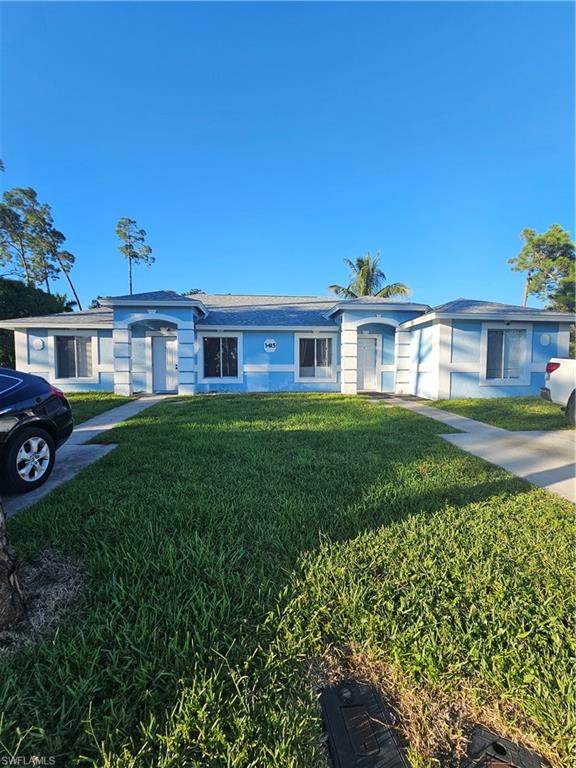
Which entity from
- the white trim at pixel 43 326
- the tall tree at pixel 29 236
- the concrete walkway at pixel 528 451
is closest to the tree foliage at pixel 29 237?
the tall tree at pixel 29 236

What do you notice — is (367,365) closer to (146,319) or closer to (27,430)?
(146,319)

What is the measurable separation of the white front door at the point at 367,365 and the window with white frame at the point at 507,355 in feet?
14.1

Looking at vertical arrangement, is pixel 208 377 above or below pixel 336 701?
above

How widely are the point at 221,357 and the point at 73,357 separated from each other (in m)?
5.97

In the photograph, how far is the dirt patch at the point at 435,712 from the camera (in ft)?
4.57

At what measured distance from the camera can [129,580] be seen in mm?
2262

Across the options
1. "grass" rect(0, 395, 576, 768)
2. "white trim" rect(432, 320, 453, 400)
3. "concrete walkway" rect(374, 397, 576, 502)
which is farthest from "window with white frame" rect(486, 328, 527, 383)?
"grass" rect(0, 395, 576, 768)

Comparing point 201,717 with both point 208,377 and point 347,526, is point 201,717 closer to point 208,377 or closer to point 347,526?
point 347,526

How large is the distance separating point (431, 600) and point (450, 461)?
324 centimetres

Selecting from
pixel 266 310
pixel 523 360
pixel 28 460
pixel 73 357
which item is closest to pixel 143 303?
pixel 73 357

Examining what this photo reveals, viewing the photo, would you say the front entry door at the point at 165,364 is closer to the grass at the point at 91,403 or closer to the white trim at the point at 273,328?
the white trim at the point at 273,328

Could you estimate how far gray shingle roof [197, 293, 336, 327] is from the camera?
49.2 ft

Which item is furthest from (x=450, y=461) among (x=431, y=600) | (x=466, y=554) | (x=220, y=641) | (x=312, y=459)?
(x=220, y=641)

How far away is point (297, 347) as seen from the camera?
14.9 metres
